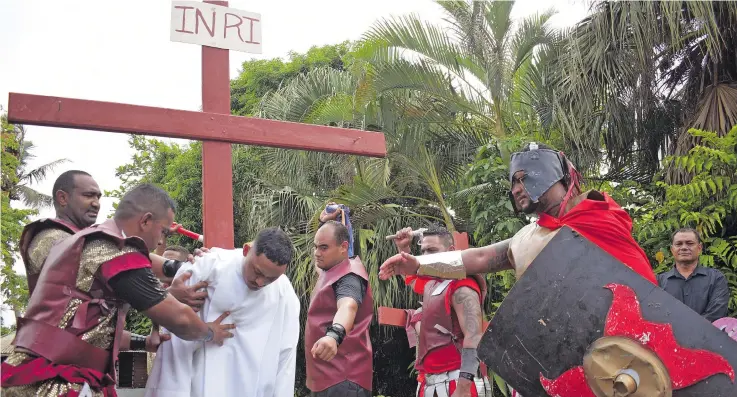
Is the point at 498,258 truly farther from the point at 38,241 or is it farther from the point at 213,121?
the point at 38,241

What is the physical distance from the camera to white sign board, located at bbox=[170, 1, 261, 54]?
5.31 m

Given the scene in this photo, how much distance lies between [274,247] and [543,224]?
144 centimetres

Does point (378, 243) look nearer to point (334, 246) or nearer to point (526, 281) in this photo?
point (334, 246)

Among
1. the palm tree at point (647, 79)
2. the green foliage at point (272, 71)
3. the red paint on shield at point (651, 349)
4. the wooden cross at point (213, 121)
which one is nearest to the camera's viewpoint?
the red paint on shield at point (651, 349)

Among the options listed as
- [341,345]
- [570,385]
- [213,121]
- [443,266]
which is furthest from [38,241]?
[570,385]

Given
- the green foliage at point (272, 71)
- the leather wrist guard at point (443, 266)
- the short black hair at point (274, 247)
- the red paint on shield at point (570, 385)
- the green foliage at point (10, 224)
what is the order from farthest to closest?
1. the green foliage at point (272, 71)
2. the green foliage at point (10, 224)
3. the leather wrist guard at point (443, 266)
4. the short black hair at point (274, 247)
5. the red paint on shield at point (570, 385)

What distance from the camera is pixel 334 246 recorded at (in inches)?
207

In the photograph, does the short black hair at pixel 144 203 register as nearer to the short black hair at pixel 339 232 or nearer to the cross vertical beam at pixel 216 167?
the cross vertical beam at pixel 216 167

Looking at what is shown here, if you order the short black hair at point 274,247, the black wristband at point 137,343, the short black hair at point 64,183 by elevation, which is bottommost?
the black wristband at point 137,343

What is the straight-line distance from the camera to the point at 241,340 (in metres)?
4.41

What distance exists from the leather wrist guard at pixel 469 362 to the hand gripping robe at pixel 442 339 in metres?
0.40

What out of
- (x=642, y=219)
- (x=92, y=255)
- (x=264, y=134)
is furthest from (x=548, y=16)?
(x=92, y=255)

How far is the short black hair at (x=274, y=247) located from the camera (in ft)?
14.0

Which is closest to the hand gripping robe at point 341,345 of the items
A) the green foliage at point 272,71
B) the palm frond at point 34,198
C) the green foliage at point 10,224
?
the green foliage at point 10,224
